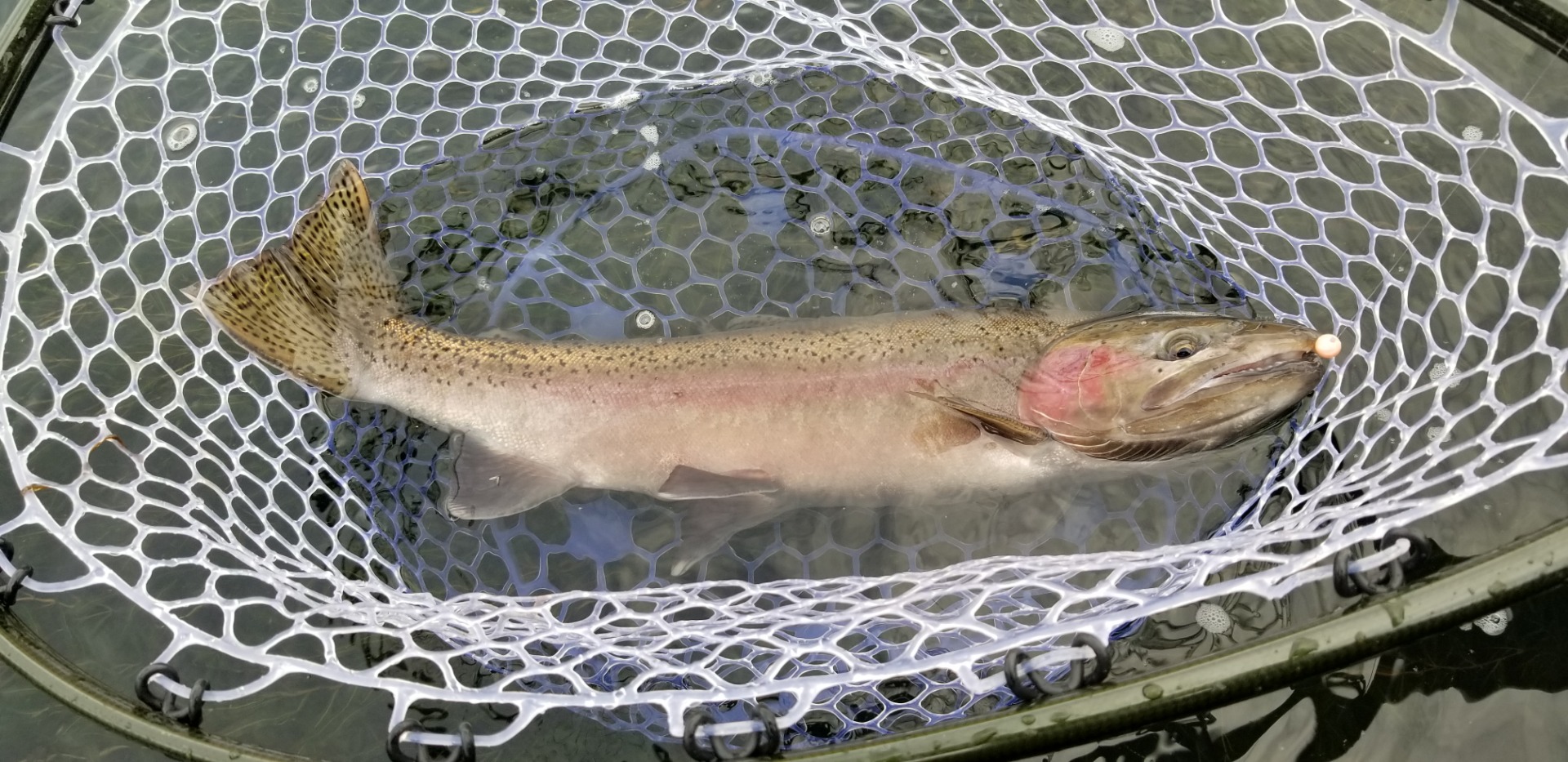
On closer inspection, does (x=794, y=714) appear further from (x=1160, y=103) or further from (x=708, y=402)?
(x=1160, y=103)

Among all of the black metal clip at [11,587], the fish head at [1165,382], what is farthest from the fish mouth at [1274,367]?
the black metal clip at [11,587]

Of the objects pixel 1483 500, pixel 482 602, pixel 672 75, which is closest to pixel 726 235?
pixel 672 75

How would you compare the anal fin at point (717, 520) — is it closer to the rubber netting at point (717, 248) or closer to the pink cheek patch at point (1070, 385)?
the rubber netting at point (717, 248)

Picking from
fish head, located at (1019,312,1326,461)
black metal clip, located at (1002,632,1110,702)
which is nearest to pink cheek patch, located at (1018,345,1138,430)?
fish head, located at (1019,312,1326,461)

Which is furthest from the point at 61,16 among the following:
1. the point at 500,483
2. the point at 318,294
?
the point at 500,483

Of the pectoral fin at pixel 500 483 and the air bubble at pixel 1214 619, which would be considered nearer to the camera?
the air bubble at pixel 1214 619
